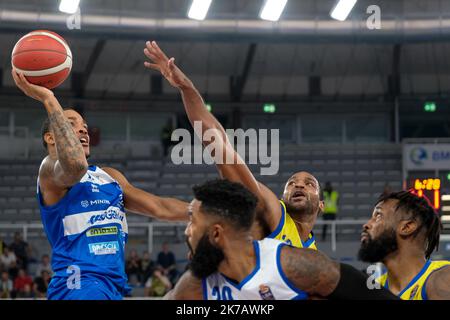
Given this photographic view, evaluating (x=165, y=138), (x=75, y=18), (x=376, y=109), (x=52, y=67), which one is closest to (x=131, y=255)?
(x=75, y=18)

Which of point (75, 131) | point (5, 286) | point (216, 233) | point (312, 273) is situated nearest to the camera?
point (312, 273)

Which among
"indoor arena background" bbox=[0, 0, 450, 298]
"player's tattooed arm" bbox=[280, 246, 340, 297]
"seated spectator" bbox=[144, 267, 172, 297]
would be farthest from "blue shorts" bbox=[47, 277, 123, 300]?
"indoor arena background" bbox=[0, 0, 450, 298]

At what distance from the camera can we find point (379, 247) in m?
4.51

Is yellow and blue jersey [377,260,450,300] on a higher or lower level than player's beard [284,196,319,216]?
lower

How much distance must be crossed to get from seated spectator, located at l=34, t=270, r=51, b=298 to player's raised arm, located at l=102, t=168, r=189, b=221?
9.03m

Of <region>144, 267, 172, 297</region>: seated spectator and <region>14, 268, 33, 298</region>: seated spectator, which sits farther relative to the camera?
<region>14, 268, 33, 298</region>: seated spectator

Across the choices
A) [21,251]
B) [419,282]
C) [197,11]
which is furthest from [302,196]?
[197,11]

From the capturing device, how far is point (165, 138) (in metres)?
23.2

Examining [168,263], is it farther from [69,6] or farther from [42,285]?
[69,6]

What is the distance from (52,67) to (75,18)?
1338 cm

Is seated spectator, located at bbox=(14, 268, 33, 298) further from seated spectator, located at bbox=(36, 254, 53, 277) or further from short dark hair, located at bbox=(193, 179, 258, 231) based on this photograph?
short dark hair, located at bbox=(193, 179, 258, 231)

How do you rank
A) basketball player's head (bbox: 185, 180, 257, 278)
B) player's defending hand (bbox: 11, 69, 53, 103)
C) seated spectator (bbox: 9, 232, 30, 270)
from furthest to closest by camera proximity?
seated spectator (bbox: 9, 232, 30, 270), player's defending hand (bbox: 11, 69, 53, 103), basketball player's head (bbox: 185, 180, 257, 278)

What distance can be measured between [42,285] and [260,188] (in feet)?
33.3

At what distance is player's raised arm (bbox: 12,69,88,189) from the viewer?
462 centimetres
